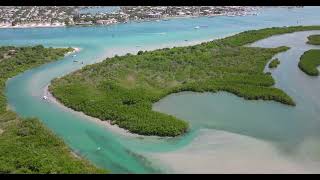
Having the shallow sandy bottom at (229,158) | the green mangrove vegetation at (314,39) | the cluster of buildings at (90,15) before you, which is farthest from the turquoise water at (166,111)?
the cluster of buildings at (90,15)

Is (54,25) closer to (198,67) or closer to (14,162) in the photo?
(198,67)

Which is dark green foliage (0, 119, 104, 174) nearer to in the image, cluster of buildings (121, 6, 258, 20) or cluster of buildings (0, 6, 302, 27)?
cluster of buildings (0, 6, 302, 27)

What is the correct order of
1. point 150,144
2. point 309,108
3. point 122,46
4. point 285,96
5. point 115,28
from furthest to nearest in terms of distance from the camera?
point 115,28, point 122,46, point 285,96, point 309,108, point 150,144

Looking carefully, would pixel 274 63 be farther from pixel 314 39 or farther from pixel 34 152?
pixel 34 152

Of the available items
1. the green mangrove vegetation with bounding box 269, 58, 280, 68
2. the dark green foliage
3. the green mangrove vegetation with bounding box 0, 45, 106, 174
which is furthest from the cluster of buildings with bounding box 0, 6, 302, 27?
the dark green foliage

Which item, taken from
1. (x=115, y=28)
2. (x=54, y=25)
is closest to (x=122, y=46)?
(x=115, y=28)

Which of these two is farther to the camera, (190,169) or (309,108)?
(309,108)
